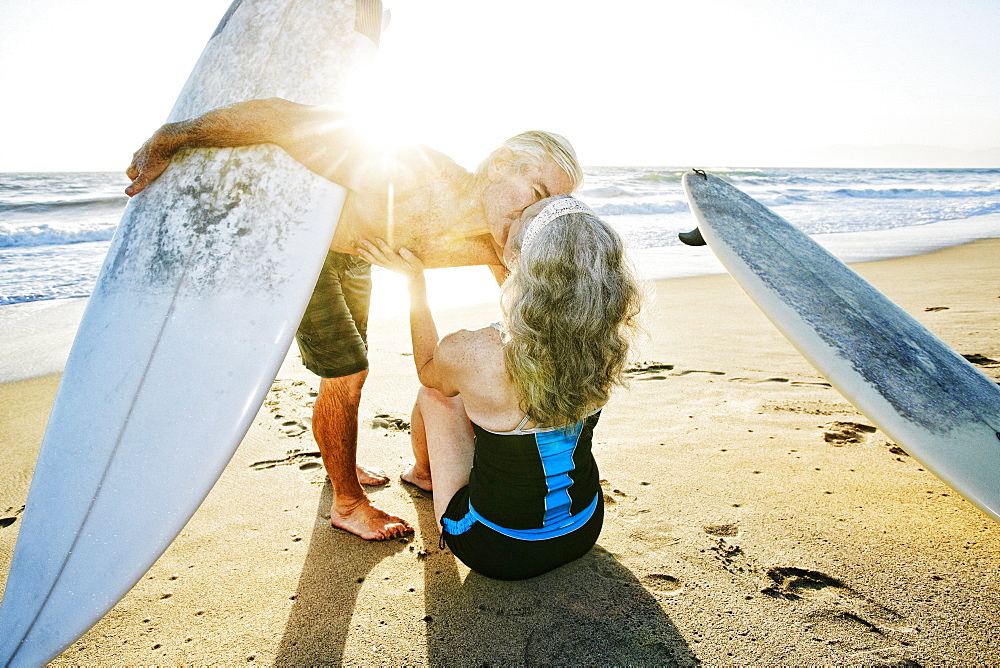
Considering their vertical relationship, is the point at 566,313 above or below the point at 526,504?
above

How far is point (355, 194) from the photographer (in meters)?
2.17

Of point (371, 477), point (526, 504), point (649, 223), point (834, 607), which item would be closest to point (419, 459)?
point (371, 477)

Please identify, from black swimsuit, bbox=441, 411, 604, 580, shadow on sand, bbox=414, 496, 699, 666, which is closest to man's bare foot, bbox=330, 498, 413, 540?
shadow on sand, bbox=414, 496, 699, 666

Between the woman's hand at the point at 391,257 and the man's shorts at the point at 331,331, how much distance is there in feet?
0.62

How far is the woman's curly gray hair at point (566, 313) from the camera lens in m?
1.54

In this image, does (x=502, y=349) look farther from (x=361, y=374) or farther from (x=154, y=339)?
(x=154, y=339)

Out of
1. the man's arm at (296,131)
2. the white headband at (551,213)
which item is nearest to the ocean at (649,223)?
the man's arm at (296,131)

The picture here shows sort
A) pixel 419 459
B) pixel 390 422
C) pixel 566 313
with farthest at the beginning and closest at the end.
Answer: pixel 390 422 → pixel 419 459 → pixel 566 313

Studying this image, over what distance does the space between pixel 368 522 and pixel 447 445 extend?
472 millimetres

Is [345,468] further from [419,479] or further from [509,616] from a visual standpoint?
[509,616]

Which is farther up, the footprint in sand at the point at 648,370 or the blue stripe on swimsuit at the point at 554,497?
the blue stripe on swimsuit at the point at 554,497

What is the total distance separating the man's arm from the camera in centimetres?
207

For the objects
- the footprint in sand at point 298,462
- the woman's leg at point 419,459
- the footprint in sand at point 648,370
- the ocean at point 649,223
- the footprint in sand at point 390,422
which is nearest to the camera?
the woman's leg at point 419,459

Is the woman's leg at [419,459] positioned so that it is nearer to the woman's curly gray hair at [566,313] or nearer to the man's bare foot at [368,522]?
the man's bare foot at [368,522]
